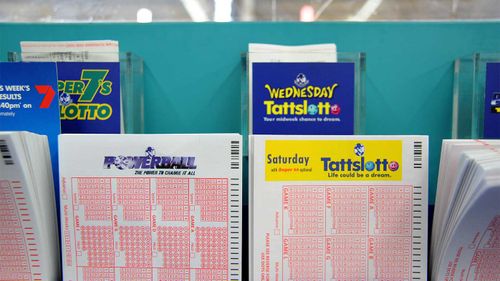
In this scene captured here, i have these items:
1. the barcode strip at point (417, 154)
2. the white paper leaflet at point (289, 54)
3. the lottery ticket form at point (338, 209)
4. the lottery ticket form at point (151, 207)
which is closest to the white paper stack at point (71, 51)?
the lottery ticket form at point (151, 207)

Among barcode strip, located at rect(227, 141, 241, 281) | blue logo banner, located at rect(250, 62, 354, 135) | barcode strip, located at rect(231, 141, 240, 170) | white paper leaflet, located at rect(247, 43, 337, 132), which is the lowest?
barcode strip, located at rect(227, 141, 241, 281)

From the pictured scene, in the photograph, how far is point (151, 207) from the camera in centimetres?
86

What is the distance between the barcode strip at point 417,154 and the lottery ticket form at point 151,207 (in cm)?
41

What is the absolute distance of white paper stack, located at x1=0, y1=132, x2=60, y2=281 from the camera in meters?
0.81

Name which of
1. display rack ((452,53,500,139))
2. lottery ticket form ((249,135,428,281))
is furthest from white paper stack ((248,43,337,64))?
display rack ((452,53,500,139))

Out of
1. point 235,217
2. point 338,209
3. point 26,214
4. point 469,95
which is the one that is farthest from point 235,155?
point 469,95

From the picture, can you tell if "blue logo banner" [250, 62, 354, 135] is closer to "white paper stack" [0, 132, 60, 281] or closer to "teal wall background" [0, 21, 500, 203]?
"teal wall background" [0, 21, 500, 203]

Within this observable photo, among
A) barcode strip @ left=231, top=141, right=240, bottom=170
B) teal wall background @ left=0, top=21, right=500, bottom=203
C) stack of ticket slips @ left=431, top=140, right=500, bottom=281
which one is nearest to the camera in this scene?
stack of ticket slips @ left=431, top=140, right=500, bottom=281

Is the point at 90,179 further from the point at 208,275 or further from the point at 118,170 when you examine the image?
the point at 208,275

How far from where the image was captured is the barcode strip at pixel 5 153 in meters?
0.79

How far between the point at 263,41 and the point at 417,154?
52 centimetres

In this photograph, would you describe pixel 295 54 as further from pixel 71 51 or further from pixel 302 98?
pixel 71 51

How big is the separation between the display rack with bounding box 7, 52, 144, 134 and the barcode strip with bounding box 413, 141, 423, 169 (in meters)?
0.73

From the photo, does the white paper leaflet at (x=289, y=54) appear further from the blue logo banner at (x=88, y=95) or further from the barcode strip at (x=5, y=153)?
the barcode strip at (x=5, y=153)
